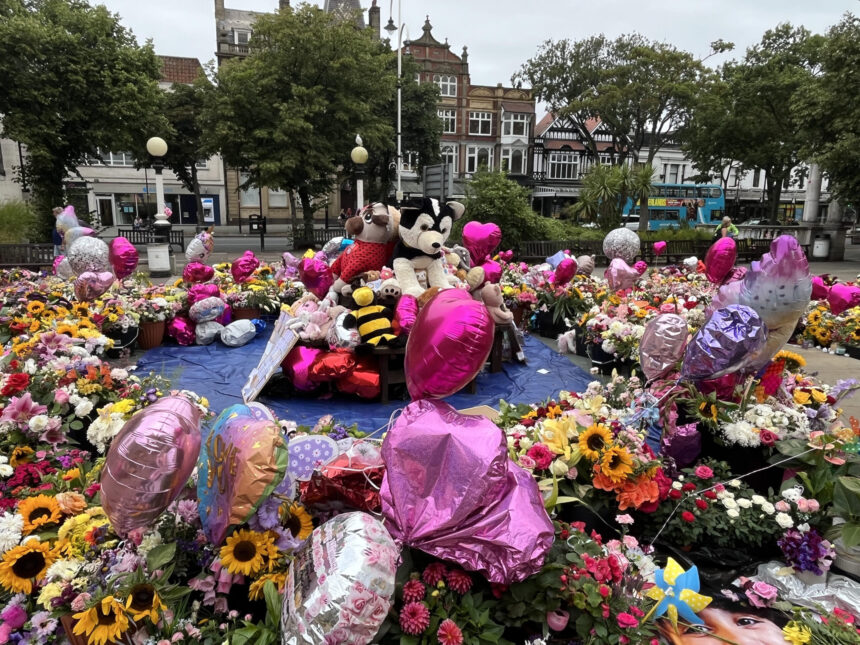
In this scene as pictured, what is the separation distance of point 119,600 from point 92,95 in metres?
19.4

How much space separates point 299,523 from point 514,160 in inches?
1694

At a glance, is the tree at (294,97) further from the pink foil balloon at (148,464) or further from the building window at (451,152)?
the building window at (451,152)

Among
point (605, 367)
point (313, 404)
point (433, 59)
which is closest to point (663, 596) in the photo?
point (313, 404)

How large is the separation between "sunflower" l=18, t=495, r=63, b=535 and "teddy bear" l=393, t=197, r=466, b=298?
3.85 meters

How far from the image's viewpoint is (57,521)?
2.30 meters

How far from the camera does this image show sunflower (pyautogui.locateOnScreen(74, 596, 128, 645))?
1663mm

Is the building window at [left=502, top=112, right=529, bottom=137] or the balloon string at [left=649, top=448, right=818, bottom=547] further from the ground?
the building window at [left=502, top=112, right=529, bottom=137]

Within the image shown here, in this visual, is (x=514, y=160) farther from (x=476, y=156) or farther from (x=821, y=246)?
(x=821, y=246)

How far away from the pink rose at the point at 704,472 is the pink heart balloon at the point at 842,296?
5.00 meters

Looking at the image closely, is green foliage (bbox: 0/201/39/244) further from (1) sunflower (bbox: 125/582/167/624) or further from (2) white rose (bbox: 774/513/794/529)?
(2) white rose (bbox: 774/513/794/529)

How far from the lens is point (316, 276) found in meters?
6.54

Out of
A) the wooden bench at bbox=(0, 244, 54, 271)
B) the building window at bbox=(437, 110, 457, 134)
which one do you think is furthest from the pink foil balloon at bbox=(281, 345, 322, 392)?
the building window at bbox=(437, 110, 457, 134)

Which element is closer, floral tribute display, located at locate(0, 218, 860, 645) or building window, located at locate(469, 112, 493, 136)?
floral tribute display, located at locate(0, 218, 860, 645)

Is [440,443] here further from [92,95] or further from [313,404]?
[92,95]
